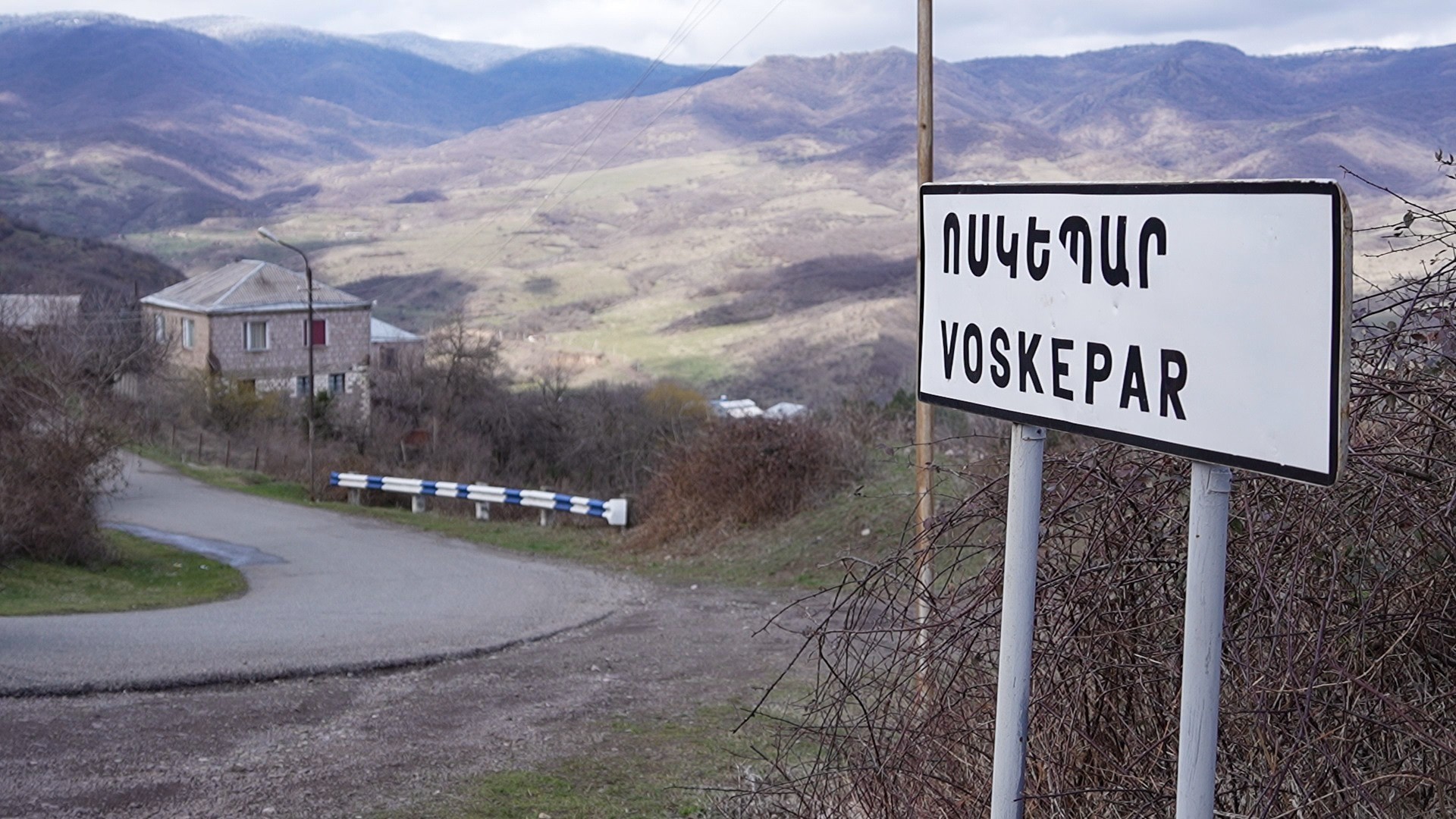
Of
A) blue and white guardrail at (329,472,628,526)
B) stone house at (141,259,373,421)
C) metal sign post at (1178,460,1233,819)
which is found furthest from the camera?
stone house at (141,259,373,421)

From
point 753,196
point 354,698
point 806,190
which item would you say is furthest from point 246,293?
point 753,196

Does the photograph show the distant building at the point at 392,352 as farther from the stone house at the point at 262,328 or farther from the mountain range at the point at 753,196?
the mountain range at the point at 753,196

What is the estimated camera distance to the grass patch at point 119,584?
14023 mm

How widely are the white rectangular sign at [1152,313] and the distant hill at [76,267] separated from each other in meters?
70.6

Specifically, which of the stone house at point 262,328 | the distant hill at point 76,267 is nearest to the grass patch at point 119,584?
the stone house at point 262,328

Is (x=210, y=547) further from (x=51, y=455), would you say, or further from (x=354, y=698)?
(x=354, y=698)

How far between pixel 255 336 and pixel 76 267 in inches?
1288

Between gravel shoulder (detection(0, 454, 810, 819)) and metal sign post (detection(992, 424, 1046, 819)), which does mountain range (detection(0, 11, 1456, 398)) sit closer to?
metal sign post (detection(992, 424, 1046, 819))

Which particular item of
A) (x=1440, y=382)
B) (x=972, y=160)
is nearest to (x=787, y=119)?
(x=972, y=160)

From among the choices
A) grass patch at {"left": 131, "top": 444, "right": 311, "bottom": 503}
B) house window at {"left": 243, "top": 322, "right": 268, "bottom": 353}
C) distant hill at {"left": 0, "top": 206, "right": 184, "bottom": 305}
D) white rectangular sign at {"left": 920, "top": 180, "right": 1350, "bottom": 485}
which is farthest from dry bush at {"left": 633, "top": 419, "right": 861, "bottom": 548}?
distant hill at {"left": 0, "top": 206, "right": 184, "bottom": 305}

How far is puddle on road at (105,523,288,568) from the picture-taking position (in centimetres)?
2028

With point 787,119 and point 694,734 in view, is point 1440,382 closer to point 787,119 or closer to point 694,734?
point 694,734

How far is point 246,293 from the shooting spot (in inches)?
2409

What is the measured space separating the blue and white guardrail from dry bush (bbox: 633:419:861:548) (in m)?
1.44
